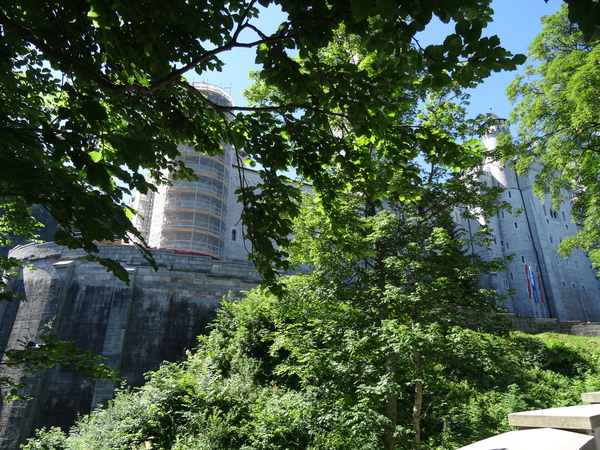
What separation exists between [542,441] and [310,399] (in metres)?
6.43

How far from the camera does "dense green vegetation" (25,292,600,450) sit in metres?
7.57

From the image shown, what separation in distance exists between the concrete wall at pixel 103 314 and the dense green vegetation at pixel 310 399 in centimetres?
556

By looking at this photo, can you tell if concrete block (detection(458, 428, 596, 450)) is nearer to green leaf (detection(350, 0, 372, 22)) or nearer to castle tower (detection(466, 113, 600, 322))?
green leaf (detection(350, 0, 372, 22))

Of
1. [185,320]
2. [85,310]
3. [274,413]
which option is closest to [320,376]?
[274,413]

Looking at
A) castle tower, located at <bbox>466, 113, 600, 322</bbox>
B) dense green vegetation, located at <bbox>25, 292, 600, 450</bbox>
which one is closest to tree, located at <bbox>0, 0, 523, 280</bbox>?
dense green vegetation, located at <bbox>25, 292, 600, 450</bbox>

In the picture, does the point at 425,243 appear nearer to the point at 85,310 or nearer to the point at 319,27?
the point at 319,27

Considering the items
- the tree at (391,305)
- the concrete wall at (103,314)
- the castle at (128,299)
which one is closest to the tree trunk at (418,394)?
the tree at (391,305)

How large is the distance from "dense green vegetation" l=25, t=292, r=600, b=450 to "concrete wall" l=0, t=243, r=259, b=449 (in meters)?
5.56

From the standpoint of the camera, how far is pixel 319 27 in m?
2.93

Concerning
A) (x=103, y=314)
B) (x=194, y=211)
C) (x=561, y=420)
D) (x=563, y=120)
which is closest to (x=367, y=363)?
(x=561, y=420)

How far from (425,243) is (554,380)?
277 inches

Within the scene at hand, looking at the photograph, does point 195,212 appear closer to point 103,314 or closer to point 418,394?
point 103,314

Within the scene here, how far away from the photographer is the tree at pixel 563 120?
9.95 metres

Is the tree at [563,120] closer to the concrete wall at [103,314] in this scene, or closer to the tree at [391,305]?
the tree at [391,305]
